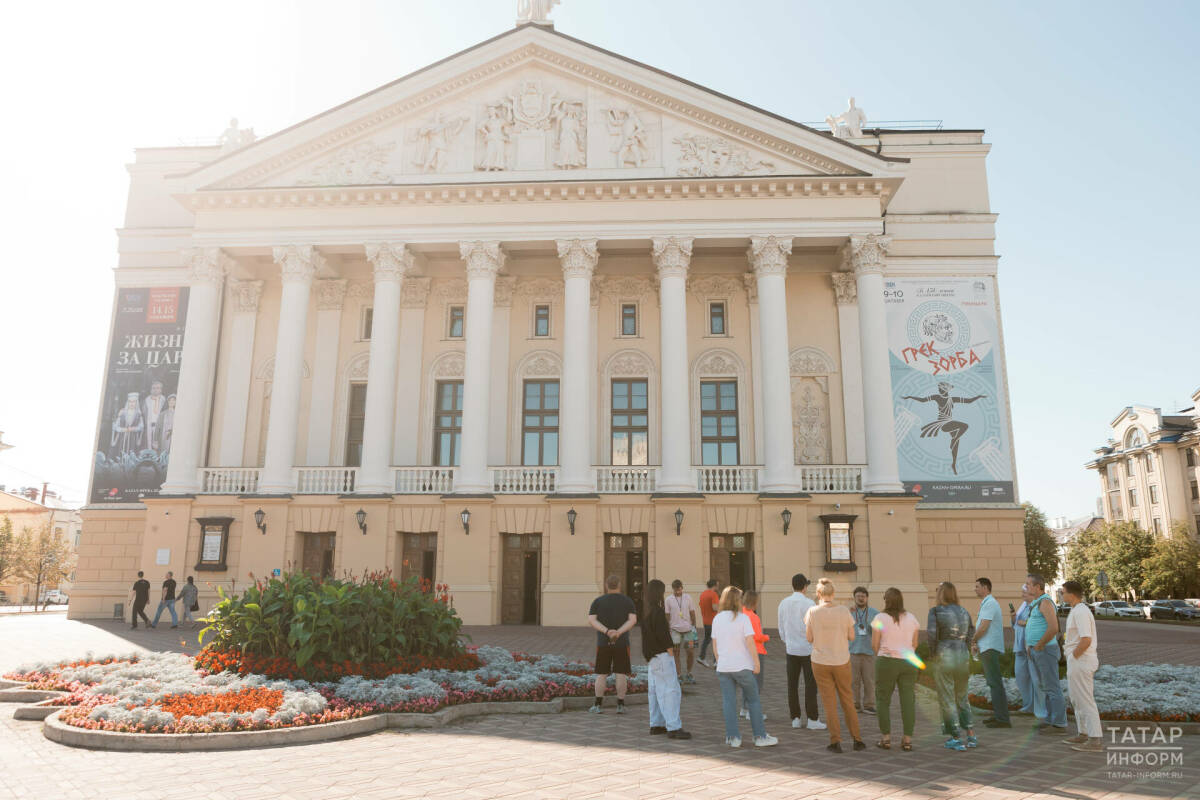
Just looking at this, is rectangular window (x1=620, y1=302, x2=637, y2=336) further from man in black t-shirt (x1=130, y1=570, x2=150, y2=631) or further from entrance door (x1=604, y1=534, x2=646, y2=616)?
man in black t-shirt (x1=130, y1=570, x2=150, y2=631)

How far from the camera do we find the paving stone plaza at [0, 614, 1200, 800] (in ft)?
23.6

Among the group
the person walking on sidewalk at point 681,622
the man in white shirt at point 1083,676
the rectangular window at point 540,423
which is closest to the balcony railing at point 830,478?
the rectangular window at point 540,423

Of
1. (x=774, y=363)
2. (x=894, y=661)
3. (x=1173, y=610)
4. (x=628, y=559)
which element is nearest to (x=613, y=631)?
(x=894, y=661)

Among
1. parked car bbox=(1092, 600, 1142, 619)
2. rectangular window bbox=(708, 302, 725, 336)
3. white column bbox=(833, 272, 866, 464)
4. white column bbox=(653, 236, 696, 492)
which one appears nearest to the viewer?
white column bbox=(653, 236, 696, 492)

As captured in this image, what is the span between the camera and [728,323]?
3025 cm

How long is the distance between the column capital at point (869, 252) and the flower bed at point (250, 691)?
728 inches

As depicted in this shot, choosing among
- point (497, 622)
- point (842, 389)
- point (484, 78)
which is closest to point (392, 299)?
point (484, 78)

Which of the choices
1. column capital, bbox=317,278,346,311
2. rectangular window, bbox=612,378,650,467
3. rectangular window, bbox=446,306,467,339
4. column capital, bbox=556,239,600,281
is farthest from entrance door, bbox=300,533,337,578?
column capital, bbox=556,239,600,281

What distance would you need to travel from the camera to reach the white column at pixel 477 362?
26.4m

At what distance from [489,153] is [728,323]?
10.9 meters

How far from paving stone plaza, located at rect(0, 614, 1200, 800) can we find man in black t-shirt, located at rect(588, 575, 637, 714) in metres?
0.64

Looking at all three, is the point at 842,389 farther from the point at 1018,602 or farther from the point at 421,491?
the point at 421,491

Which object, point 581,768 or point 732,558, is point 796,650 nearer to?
point 581,768

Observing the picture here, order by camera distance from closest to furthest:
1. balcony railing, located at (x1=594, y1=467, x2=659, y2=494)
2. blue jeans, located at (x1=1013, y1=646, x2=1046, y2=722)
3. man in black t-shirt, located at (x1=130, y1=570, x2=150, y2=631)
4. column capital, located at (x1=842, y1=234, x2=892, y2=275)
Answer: blue jeans, located at (x1=1013, y1=646, x2=1046, y2=722), man in black t-shirt, located at (x1=130, y1=570, x2=150, y2=631), balcony railing, located at (x1=594, y1=467, x2=659, y2=494), column capital, located at (x1=842, y1=234, x2=892, y2=275)
